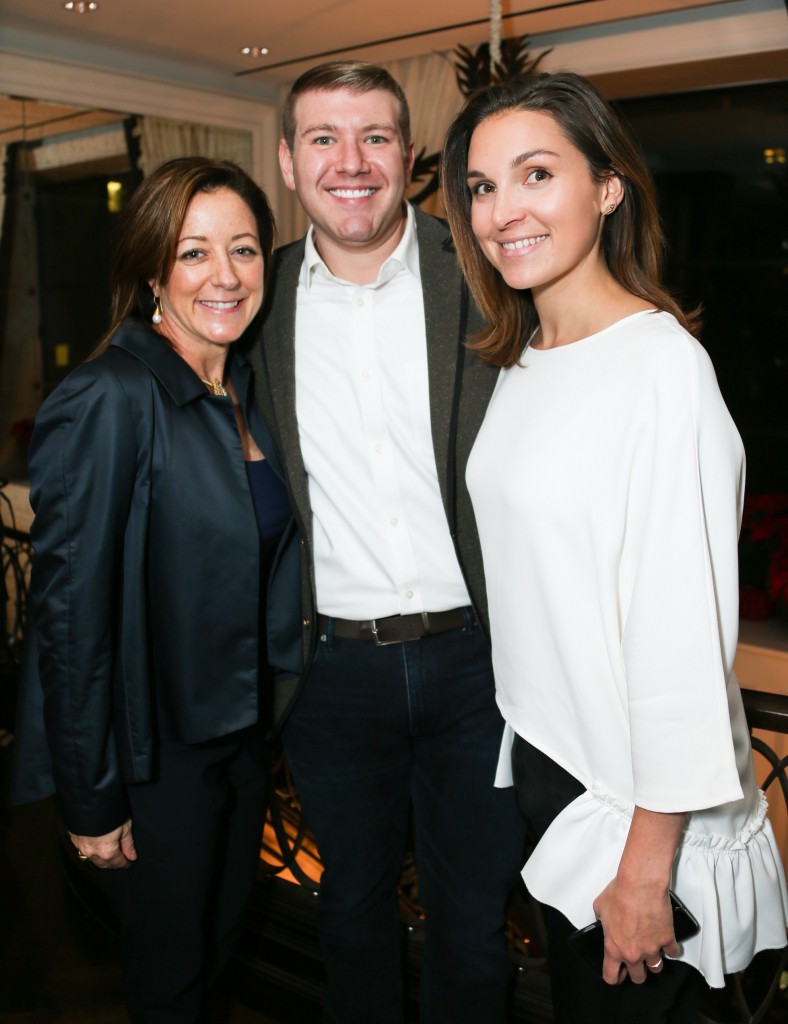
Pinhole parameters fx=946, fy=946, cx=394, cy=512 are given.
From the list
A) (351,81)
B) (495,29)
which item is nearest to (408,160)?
(351,81)

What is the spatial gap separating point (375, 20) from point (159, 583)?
4289 millimetres

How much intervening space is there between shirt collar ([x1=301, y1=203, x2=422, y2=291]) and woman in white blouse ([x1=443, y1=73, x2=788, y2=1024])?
372mm

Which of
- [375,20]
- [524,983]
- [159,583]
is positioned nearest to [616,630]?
[159,583]

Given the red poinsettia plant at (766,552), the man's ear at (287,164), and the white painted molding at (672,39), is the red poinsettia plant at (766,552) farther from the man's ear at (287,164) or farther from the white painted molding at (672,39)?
the man's ear at (287,164)

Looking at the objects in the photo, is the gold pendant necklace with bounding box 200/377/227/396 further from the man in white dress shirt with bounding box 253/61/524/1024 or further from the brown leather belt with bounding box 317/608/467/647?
the brown leather belt with bounding box 317/608/467/647

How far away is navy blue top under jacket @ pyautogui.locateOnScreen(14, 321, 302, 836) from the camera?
1.59 meters

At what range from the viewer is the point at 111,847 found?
1704 mm

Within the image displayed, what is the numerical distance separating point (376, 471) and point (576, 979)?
37.3 inches

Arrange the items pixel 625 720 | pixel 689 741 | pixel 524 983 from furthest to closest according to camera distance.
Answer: pixel 524 983, pixel 625 720, pixel 689 741

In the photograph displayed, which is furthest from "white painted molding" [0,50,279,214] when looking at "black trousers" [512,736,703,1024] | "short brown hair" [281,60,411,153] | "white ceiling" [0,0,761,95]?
"black trousers" [512,736,703,1024]

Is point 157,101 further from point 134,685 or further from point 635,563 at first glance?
point 635,563

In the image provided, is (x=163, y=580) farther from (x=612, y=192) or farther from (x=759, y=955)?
(x=759, y=955)

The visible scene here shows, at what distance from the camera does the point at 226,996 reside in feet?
8.21

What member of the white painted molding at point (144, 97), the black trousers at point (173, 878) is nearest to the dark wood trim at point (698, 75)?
the white painted molding at point (144, 97)
